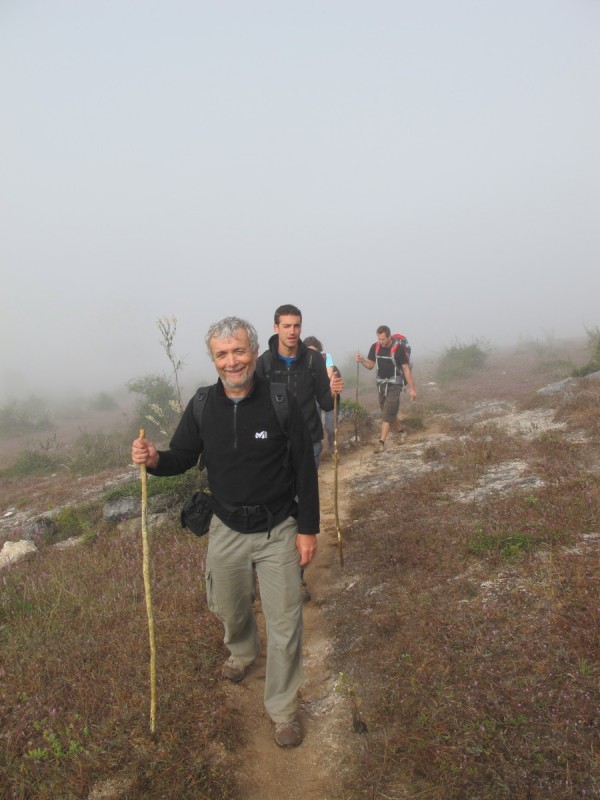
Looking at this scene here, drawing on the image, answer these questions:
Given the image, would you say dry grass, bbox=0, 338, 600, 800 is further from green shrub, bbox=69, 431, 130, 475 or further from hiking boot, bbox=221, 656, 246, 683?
green shrub, bbox=69, 431, 130, 475

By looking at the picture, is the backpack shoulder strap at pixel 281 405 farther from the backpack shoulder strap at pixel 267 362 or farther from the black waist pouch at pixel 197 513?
the backpack shoulder strap at pixel 267 362

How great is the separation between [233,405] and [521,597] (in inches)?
126

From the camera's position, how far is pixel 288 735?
339cm

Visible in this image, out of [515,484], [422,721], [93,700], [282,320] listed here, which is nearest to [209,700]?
[93,700]

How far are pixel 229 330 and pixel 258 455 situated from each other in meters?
0.92

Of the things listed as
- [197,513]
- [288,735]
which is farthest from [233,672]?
[197,513]

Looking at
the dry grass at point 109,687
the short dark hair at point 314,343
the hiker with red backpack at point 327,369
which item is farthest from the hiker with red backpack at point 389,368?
the dry grass at point 109,687

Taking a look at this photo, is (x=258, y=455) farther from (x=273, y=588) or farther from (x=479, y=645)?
(x=479, y=645)

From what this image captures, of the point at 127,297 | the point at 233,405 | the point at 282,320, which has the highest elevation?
the point at 127,297

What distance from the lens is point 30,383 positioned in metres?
66.4

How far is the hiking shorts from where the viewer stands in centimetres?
1128

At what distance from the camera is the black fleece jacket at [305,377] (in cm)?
573

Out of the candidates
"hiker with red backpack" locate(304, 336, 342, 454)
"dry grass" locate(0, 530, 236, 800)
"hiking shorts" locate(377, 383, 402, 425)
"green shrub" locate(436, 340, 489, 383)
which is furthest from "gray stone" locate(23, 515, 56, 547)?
"green shrub" locate(436, 340, 489, 383)

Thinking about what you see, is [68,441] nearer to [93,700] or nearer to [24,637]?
[24,637]
